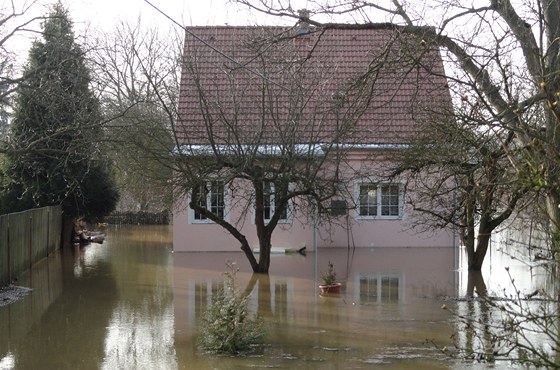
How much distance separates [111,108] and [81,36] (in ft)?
32.5

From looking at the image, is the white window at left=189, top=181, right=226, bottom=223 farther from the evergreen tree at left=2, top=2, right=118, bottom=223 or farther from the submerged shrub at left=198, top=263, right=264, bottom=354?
the submerged shrub at left=198, top=263, right=264, bottom=354

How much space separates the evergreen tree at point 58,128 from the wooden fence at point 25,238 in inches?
39.1

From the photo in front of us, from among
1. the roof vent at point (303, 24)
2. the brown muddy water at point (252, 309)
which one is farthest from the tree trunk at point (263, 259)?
the roof vent at point (303, 24)

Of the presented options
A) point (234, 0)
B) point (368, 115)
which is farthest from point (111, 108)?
point (234, 0)

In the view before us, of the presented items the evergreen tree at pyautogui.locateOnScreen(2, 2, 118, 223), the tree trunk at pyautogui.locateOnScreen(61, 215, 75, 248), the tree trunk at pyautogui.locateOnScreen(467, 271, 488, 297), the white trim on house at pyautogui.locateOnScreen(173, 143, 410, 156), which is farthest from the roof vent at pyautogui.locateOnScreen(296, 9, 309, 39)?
the tree trunk at pyautogui.locateOnScreen(61, 215, 75, 248)

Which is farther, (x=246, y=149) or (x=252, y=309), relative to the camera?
(x=246, y=149)

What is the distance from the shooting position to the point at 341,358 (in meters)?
10.2

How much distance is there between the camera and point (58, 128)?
18.2m

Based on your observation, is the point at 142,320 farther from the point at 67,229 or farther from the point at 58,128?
the point at 67,229

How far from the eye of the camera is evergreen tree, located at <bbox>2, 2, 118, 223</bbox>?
15.8m

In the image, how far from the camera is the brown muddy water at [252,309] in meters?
10.1

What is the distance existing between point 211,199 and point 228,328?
14.0 metres

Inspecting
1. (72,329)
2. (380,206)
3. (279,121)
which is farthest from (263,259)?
(380,206)

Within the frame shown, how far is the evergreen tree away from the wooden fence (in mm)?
994
